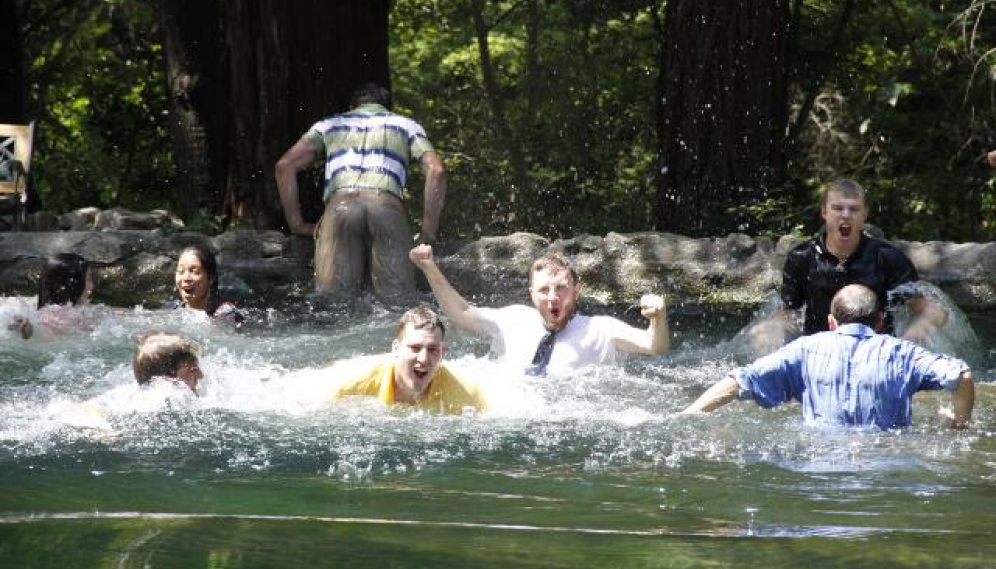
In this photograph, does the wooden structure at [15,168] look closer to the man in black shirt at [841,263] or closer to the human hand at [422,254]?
the human hand at [422,254]

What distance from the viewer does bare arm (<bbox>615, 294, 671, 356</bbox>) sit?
298 inches

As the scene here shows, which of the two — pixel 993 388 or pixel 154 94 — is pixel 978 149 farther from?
pixel 154 94

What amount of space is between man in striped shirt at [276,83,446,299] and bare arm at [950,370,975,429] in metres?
5.59

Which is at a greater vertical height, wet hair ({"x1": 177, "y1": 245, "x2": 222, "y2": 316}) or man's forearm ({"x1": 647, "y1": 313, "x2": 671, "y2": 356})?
wet hair ({"x1": 177, "y1": 245, "x2": 222, "y2": 316})

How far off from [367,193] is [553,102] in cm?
889

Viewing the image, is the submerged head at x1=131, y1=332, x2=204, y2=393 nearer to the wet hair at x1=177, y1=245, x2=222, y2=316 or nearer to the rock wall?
the wet hair at x1=177, y1=245, x2=222, y2=316

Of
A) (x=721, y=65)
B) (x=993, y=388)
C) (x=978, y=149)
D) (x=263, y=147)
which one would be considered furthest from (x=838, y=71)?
(x=993, y=388)

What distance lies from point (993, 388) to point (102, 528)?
507cm

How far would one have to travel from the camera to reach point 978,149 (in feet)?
56.5

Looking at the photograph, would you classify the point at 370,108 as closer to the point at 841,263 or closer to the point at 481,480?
the point at 841,263

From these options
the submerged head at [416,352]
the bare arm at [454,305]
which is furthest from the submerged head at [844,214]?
the submerged head at [416,352]

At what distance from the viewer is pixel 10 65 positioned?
60.5ft

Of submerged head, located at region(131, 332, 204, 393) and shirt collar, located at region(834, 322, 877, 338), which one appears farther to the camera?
submerged head, located at region(131, 332, 204, 393)

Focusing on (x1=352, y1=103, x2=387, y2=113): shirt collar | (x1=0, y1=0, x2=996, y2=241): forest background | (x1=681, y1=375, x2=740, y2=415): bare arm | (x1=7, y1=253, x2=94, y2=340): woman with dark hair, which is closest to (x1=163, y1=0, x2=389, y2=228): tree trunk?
(x1=0, y1=0, x2=996, y2=241): forest background
